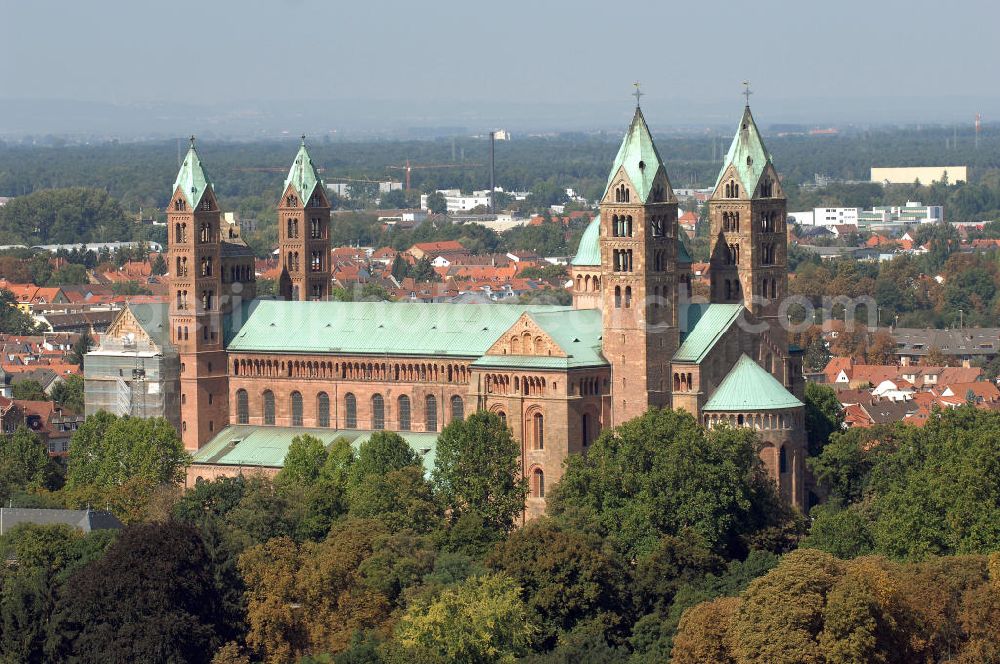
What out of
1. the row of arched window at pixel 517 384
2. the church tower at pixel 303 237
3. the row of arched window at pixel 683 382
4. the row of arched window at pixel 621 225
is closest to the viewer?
the row of arched window at pixel 621 225

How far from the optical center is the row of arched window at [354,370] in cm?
10564

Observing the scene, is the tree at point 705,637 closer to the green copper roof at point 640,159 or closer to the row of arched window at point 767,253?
the green copper roof at point 640,159

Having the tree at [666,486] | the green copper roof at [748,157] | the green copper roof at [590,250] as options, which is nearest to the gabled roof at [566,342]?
the tree at [666,486]

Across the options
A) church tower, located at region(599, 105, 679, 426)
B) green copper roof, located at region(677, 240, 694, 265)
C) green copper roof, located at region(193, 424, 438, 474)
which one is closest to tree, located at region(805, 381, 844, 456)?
green copper roof, located at region(677, 240, 694, 265)

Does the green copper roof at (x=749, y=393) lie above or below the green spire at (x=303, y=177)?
below

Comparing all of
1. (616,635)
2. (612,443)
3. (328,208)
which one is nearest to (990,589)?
(616,635)

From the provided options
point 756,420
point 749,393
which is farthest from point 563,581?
point 749,393

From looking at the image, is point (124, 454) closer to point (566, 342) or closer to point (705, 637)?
point (566, 342)

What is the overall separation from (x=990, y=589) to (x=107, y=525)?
33337 millimetres

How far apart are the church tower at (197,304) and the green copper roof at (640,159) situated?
A: 66.1 ft

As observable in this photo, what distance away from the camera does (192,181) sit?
110 m

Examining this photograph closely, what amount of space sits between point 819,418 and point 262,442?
74.5 feet

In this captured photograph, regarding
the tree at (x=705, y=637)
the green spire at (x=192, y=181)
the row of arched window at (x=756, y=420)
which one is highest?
the green spire at (x=192, y=181)

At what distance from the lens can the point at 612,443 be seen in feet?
308
